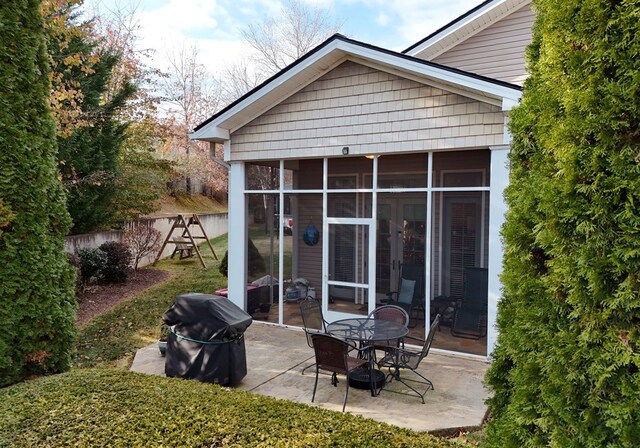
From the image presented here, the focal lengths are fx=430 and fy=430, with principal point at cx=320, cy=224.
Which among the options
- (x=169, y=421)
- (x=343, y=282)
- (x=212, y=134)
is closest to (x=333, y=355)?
(x=169, y=421)

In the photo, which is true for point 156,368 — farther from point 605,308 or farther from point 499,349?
point 605,308

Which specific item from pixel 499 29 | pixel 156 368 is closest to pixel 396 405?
pixel 156 368

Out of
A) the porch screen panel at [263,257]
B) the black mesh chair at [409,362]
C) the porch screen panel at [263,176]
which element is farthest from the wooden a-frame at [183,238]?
the black mesh chair at [409,362]

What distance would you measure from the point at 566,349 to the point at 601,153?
82 centimetres

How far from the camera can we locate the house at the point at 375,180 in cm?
632

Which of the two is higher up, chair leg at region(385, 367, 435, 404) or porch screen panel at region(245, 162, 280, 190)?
porch screen panel at region(245, 162, 280, 190)

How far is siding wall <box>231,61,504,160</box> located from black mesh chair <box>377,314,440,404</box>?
281cm

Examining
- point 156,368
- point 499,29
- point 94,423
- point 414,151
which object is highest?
point 499,29

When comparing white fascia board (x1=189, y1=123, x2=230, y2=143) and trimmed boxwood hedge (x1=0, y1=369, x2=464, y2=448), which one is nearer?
trimmed boxwood hedge (x1=0, y1=369, x2=464, y2=448)

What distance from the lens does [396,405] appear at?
4738mm

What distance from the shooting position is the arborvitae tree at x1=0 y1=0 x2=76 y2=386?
3861 millimetres

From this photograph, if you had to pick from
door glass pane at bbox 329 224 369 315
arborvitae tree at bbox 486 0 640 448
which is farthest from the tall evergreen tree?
arborvitae tree at bbox 486 0 640 448

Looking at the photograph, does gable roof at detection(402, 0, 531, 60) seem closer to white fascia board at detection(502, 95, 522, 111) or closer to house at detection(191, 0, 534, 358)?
house at detection(191, 0, 534, 358)

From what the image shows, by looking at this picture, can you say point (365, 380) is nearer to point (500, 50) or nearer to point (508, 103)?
point (508, 103)
